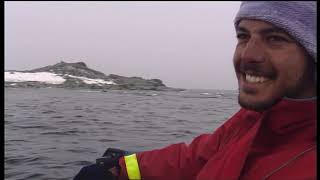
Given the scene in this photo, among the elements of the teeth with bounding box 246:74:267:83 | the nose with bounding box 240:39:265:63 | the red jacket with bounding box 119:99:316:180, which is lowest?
the red jacket with bounding box 119:99:316:180

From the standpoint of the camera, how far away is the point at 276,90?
2.28 m

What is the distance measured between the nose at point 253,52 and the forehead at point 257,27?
0.08 meters

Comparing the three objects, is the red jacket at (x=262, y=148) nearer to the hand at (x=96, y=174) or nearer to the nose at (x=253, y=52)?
the nose at (x=253, y=52)

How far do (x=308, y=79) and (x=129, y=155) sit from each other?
181 centimetres

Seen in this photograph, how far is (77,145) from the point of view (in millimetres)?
9930

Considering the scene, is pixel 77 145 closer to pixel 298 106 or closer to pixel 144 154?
pixel 144 154

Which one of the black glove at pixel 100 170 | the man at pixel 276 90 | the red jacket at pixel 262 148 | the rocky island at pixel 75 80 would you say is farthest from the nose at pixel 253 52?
the rocky island at pixel 75 80

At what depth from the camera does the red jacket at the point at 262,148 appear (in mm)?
2168

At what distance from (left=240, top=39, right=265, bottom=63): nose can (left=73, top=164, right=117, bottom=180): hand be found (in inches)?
66.5

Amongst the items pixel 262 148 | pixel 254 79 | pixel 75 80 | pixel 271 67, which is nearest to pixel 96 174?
pixel 262 148

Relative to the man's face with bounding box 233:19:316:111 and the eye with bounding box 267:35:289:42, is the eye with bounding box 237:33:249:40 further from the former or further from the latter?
the eye with bounding box 267:35:289:42

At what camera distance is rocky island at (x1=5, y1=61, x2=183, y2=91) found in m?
79.2

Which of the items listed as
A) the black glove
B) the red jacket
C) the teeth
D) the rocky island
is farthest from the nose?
the rocky island

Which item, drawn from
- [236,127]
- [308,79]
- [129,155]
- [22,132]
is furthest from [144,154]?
[22,132]
